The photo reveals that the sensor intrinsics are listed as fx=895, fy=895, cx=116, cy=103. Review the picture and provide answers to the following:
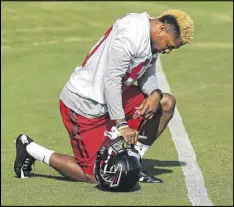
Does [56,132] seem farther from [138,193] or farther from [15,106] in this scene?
[138,193]

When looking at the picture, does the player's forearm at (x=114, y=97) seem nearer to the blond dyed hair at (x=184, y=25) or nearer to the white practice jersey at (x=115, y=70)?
the white practice jersey at (x=115, y=70)

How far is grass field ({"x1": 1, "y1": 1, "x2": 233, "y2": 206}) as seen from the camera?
8.32 metres

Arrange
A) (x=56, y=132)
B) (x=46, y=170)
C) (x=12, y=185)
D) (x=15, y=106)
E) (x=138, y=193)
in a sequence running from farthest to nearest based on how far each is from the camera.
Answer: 1. (x=15, y=106)
2. (x=56, y=132)
3. (x=46, y=170)
4. (x=12, y=185)
5. (x=138, y=193)

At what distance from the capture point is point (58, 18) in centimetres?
2434

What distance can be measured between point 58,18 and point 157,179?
15.8 m

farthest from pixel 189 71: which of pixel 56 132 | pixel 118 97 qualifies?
pixel 118 97

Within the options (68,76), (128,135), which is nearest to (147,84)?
(128,135)

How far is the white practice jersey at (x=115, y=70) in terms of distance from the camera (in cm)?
829

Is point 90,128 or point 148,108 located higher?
point 148,108

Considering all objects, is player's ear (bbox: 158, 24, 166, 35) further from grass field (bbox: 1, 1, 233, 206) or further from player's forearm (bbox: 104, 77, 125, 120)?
grass field (bbox: 1, 1, 233, 206)

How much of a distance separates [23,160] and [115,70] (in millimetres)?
1779

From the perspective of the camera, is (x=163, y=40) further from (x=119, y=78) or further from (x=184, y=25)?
(x=119, y=78)

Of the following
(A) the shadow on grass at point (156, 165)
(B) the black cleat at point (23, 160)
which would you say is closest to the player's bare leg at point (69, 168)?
(B) the black cleat at point (23, 160)

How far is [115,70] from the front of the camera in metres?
8.27
